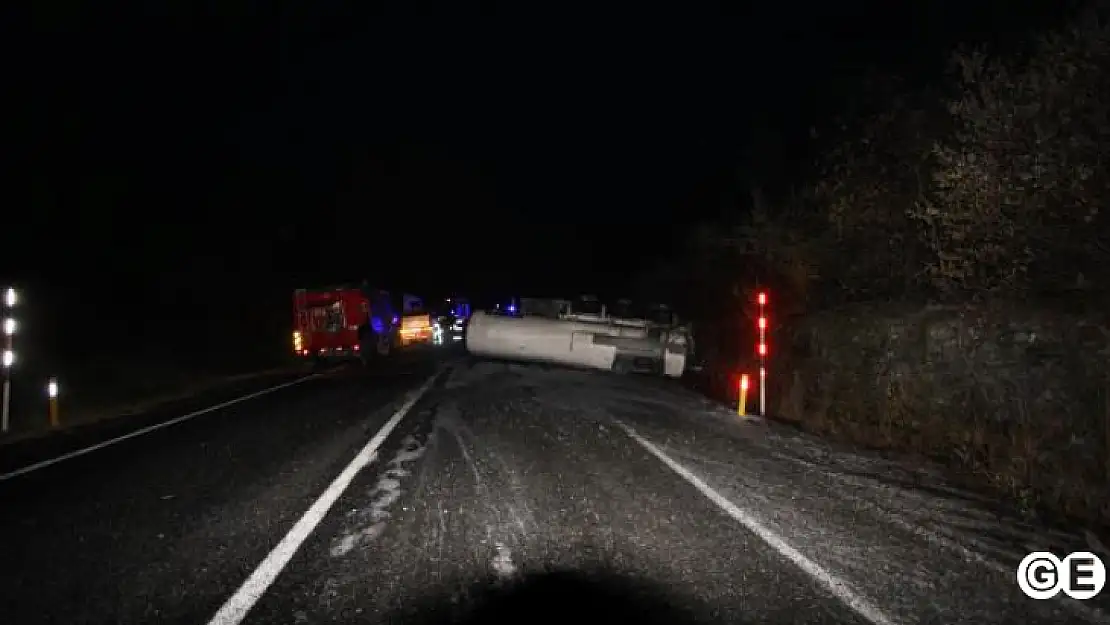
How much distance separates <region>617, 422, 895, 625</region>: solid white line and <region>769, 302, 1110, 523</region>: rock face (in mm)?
2905

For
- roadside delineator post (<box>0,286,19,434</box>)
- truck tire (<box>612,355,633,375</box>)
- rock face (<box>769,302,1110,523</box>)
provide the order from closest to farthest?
rock face (<box>769,302,1110,523</box>) → roadside delineator post (<box>0,286,19,434</box>) → truck tire (<box>612,355,633,375</box>)

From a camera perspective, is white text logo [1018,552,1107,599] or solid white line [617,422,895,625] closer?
solid white line [617,422,895,625]

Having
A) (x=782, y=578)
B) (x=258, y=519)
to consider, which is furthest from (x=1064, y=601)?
(x=258, y=519)

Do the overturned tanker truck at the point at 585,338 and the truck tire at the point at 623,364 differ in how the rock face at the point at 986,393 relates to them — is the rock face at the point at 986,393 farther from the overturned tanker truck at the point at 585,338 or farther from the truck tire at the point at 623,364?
the truck tire at the point at 623,364

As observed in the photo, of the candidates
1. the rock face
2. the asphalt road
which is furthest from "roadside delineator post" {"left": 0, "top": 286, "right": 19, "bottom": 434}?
the rock face

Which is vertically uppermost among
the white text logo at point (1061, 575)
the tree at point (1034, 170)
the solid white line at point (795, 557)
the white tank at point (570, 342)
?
the tree at point (1034, 170)

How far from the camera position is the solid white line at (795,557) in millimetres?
5398

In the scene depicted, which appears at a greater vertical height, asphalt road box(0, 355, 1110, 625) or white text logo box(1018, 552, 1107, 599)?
asphalt road box(0, 355, 1110, 625)

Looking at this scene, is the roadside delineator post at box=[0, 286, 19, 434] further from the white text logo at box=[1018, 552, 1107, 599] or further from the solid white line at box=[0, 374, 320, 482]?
the white text logo at box=[1018, 552, 1107, 599]

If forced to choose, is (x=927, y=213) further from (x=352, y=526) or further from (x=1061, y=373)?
(x=352, y=526)

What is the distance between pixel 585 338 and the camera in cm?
2150

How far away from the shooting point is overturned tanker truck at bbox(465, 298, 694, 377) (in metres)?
21.1

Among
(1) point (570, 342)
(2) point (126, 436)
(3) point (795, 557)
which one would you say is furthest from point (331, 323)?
(3) point (795, 557)

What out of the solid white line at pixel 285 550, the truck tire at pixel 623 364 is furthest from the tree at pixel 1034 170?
the truck tire at pixel 623 364
